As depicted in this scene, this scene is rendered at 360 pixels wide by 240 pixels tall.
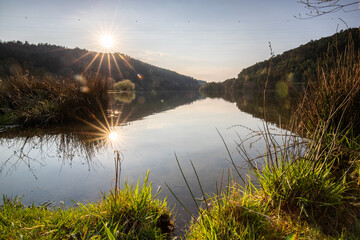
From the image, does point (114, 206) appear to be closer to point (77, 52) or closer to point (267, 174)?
point (267, 174)

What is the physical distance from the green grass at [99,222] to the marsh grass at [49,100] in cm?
457

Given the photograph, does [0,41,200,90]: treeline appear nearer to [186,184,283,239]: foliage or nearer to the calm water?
the calm water

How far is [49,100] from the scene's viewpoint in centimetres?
620

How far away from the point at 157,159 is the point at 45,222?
192 centimetres

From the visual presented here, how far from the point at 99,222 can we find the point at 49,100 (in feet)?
20.1

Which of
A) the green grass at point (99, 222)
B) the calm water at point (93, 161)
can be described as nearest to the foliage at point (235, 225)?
the green grass at point (99, 222)

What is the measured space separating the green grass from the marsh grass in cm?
457

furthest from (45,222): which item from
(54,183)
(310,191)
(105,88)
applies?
(105,88)

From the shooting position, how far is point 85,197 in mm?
2158

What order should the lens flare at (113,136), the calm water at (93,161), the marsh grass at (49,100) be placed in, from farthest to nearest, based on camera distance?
the marsh grass at (49,100), the lens flare at (113,136), the calm water at (93,161)

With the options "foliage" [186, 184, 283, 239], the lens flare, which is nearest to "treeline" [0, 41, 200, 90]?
the lens flare

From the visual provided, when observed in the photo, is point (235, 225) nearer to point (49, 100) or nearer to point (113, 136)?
point (113, 136)

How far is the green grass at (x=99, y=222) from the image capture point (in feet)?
4.64

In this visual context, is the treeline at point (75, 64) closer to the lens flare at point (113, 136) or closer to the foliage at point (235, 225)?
the lens flare at point (113, 136)
